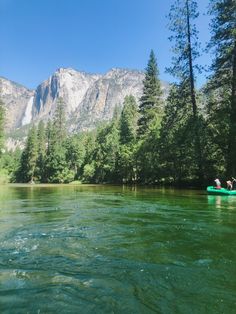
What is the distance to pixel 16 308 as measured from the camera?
4977 millimetres

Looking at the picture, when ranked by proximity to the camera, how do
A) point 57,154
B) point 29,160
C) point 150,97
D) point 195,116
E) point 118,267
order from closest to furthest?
point 118,267 → point 195,116 → point 150,97 → point 57,154 → point 29,160

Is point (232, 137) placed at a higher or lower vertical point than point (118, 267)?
higher

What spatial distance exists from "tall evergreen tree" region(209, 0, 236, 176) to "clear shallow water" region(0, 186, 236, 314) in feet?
58.2

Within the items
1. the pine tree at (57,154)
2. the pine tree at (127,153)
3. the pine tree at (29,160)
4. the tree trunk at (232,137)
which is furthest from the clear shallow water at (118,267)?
the pine tree at (29,160)

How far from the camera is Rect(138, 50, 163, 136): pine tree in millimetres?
64250

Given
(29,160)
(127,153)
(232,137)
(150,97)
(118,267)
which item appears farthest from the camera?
(29,160)

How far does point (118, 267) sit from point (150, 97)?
6097 cm

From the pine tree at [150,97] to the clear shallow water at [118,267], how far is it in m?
52.4

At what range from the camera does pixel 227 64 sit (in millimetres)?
31547

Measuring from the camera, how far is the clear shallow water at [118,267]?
16.9 feet

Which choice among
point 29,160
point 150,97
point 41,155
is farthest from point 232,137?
point 29,160

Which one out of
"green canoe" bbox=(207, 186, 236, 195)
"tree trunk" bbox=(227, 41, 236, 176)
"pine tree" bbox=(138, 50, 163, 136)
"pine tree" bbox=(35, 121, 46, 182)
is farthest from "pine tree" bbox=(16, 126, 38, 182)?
"green canoe" bbox=(207, 186, 236, 195)

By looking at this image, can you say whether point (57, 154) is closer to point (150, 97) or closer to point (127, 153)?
point (150, 97)

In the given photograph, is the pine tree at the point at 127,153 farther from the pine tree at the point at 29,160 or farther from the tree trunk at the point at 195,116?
the pine tree at the point at 29,160
